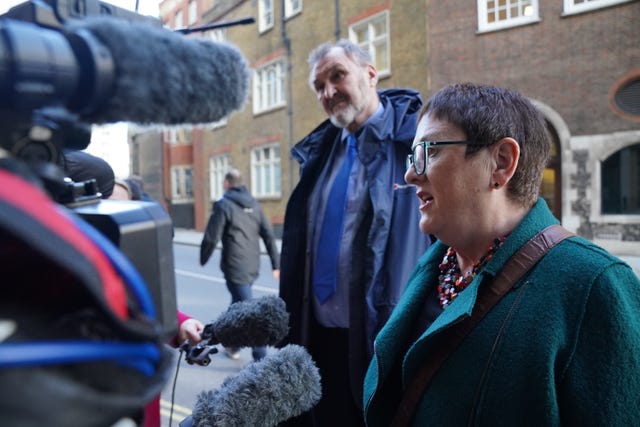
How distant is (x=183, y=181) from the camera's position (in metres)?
26.1

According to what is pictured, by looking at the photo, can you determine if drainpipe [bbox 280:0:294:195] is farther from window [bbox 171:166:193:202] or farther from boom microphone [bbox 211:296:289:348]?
boom microphone [bbox 211:296:289:348]

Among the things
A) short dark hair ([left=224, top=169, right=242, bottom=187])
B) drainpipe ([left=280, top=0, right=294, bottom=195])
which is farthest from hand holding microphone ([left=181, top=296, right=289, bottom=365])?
drainpipe ([left=280, top=0, right=294, bottom=195])

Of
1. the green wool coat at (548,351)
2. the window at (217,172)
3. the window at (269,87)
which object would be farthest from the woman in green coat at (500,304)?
the window at (217,172)

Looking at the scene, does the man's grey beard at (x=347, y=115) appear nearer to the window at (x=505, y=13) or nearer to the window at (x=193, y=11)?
the window at (x=505, y=13)

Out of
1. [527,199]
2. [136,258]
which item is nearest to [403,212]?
[527,199]

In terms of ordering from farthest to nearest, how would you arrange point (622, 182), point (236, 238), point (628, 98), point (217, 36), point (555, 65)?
point (555, 65) → point (622, 182) → point (628, 98) → point (236, 238) → point (217, 36)

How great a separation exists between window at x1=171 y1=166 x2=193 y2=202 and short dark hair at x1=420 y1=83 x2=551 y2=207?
83.6 feet

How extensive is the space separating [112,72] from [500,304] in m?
1.07

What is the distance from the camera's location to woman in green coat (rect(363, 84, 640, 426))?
1145 mm

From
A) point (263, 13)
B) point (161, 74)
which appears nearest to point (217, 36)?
point (161, 74)

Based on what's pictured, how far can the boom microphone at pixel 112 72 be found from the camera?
1.62 feet

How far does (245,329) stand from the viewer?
4.29 ft

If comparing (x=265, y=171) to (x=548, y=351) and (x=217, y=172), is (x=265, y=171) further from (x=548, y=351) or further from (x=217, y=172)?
(x=548, y=351)

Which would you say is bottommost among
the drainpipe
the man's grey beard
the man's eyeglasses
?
the man's eyeglasses
